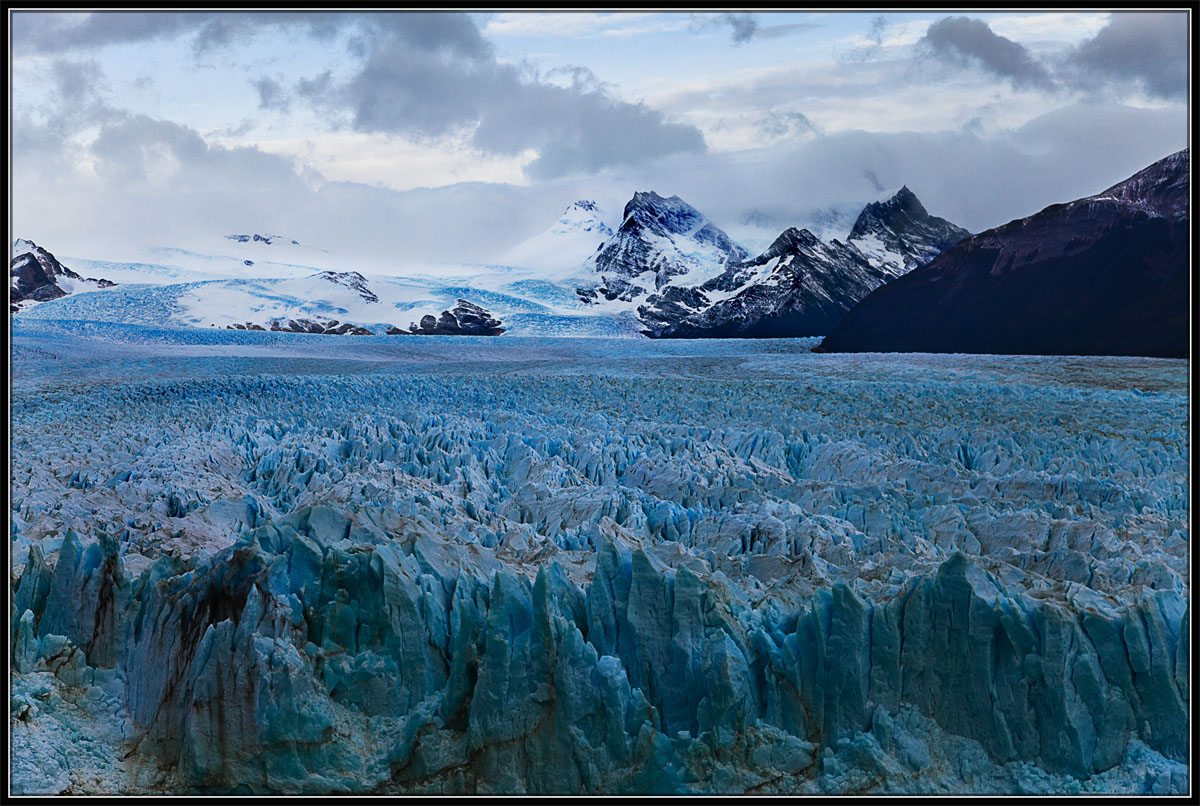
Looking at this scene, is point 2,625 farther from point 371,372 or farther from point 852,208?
point 852,208

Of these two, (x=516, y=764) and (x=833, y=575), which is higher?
(x=833, y=575)

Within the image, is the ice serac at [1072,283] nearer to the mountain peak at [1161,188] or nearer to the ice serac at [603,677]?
the mountain peak at [1161,188]

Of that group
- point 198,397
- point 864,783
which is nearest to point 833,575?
point 864,783

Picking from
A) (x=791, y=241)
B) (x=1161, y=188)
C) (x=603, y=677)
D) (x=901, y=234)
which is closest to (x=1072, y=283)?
(x=1161, y=188)

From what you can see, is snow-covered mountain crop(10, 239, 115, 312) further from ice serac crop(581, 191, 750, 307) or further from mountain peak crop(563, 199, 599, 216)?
ice serac crop(581, 191, 750, 307)

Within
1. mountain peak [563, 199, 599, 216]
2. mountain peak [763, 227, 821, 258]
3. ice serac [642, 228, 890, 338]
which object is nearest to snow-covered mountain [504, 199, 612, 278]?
mountain peak [563, 199, 599, 216]

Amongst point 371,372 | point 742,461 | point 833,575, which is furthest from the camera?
point 371,372

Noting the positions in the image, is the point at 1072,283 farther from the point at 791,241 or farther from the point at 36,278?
the point at 36,278
